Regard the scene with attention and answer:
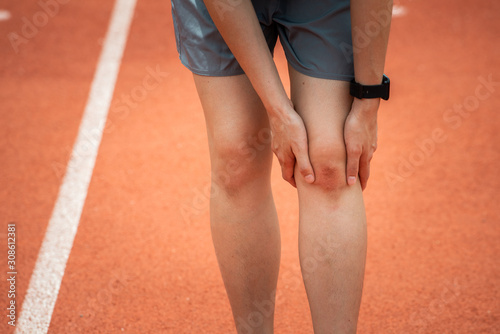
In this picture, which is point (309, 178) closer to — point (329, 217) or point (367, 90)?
point (329, 217)

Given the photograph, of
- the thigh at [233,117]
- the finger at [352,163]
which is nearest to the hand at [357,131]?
the finger at [352,163]

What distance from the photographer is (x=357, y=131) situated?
1.15 meters

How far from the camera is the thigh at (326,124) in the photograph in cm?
116

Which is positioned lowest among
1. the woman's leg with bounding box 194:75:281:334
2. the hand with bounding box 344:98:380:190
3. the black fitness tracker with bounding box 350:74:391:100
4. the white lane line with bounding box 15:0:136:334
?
the white lane line with bounding box 15:0:136:334

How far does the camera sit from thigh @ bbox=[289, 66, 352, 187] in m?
1.16

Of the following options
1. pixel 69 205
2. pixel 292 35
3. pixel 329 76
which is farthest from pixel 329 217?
pixel 69 205

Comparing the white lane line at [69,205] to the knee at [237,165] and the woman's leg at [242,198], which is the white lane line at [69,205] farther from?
the knee at [237,165]

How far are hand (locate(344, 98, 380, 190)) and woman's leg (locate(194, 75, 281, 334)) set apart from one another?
0.23 metres

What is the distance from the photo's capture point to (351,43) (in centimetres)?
119

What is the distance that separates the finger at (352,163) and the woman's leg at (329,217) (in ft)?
0.04

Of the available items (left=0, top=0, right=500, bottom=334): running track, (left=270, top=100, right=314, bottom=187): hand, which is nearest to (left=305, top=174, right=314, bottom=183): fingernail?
(left=270, top=100, right=314, bottom=187): hand

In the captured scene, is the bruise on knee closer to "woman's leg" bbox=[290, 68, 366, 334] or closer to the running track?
"woman's leg" bbox=[290, 68, 366, 334]

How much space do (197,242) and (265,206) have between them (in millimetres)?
740

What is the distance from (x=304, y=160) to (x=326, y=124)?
0.09m
